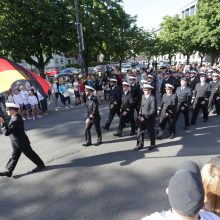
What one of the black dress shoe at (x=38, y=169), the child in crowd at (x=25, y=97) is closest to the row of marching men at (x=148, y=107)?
the black dress shoe at (x=38, y=169)

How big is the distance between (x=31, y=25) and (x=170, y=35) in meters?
24.0

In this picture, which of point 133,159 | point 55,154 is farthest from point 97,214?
point 55,154

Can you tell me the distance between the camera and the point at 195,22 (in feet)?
106

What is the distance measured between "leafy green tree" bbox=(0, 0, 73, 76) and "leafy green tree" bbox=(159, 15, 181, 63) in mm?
20509

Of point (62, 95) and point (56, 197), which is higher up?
point (62, 95)

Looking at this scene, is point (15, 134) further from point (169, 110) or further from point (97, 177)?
point (169, 110)

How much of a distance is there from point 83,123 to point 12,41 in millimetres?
11803

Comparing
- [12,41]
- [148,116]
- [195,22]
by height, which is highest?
[195,22]

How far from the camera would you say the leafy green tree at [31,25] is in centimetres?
1883

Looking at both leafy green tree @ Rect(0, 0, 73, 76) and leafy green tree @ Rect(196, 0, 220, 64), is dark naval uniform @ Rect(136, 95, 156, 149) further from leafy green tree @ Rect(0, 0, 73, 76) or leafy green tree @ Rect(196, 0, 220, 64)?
leafy green tree @ Rect(196, 0, 220, 64)

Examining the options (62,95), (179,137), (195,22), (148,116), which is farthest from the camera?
(195,22)

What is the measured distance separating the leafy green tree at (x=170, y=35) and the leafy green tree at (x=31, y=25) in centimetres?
2051

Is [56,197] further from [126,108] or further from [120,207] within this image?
[126,108]

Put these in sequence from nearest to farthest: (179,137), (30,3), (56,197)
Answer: (56,197)
(179,137)
(30,3)
